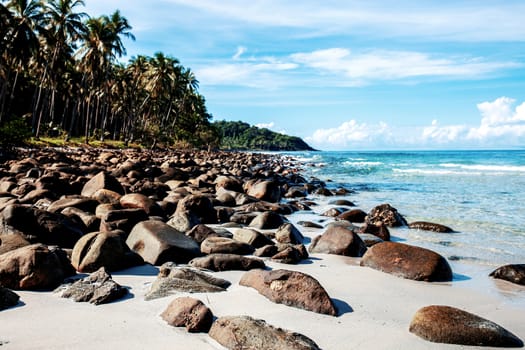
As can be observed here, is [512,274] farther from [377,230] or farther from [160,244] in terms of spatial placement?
[160,244]

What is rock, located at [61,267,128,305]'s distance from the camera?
12.0 feet

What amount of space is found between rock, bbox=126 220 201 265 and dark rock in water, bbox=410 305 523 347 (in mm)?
2823

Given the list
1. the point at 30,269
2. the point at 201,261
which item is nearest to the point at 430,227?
the point at 201,261

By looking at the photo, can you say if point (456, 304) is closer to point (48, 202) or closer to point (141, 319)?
point (141, 319)

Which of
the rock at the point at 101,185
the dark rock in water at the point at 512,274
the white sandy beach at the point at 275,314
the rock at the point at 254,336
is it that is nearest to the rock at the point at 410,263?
the white sandy beach at the point at 275,314

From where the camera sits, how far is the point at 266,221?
309 inches

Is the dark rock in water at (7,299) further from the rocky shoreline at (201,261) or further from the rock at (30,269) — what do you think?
the rock at (30,269)


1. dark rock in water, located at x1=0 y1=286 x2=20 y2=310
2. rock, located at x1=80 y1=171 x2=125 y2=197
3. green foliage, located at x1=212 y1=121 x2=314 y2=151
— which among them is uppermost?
green foliage, located at x1=212 y1=121 x2=314 y2=151

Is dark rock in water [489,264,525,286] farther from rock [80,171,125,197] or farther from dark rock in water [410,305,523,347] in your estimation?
rock [80,171,125,197]

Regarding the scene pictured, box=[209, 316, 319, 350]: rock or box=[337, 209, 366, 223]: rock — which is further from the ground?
box=[209, 316, 319, 350]: rock

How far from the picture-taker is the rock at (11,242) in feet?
14.6

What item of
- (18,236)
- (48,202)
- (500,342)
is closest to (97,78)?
(48,202)

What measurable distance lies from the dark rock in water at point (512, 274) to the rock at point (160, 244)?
359cm

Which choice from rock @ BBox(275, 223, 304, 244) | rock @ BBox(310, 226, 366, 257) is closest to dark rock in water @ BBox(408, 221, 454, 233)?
rock @ BBox(310, 226, 366, 257)
